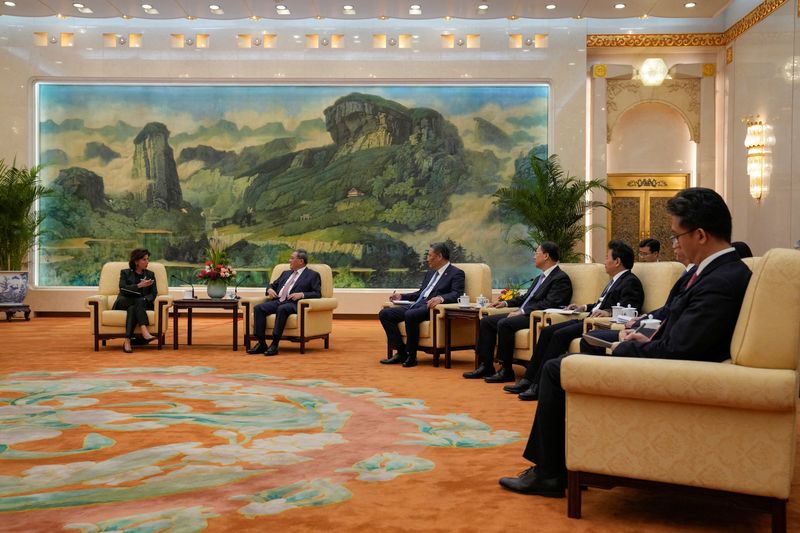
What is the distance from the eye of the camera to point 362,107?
1449 centimetres

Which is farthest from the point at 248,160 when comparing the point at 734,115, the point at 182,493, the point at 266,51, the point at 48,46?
the point at 182,493

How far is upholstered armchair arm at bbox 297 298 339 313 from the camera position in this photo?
30.6 ft

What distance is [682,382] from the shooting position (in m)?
3.16

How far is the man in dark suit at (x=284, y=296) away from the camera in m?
9.29

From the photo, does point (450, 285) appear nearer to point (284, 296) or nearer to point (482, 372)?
point (482, 372)

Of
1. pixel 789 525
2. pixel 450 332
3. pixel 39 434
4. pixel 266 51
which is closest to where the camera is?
pixel 789 525

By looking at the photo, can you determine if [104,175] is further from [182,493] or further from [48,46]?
[182,493]

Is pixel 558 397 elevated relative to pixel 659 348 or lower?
lower

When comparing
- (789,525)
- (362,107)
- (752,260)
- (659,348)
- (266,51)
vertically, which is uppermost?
Answer: (266,51)

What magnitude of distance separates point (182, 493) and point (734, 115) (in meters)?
12.3

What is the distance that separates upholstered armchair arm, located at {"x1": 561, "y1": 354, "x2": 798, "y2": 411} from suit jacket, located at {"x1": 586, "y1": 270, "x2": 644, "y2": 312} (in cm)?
339

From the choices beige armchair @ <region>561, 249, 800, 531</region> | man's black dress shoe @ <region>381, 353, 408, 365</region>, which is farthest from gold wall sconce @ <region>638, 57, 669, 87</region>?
beige armchair @ <region>561, 249, 800, 531</region>

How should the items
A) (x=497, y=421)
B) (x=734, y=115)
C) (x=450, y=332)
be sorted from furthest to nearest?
(x=734, y=115) < (x=450, y=332) < (x=497, y=421)

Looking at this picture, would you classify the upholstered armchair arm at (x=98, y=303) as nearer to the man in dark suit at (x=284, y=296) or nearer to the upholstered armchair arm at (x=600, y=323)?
the man in dark suit at (x=284, y=296)
